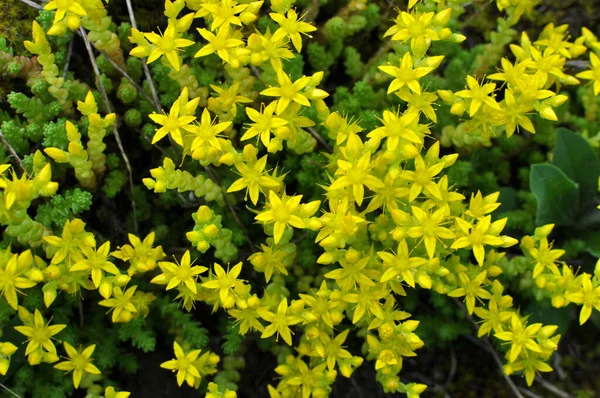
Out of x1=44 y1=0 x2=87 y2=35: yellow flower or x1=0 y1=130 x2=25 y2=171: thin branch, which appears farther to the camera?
x1=0 y1=130 x2=25 y2=171: thin branch

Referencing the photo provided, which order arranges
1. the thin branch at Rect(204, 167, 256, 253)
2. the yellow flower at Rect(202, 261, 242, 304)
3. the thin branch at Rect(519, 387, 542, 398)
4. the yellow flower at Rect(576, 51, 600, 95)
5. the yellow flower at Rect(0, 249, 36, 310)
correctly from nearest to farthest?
the yellow flower at Rect(0, 249, 36, 310) < the yellow flower at Rect(202, 261, 242, 304) < the thin branch at Rect(204, 167, 256, 253) < the yellow flower at Rect(576, 51, 600, 95) < the thin branch at Rect(519, 387, 542, 398)

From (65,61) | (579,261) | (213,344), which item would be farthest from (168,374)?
(579,261)

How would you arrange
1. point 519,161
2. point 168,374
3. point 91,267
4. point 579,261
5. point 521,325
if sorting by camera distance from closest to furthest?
point 91,267 → point 521,325 → point 168,374 → point 579,261 → point 519,161

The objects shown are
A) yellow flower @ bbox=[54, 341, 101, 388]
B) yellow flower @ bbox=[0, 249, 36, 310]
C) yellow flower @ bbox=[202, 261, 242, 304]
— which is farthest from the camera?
yellow flower @ bbox=[54, 341, 101, 388]

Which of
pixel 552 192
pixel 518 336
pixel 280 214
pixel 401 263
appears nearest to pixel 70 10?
pixel 280 214

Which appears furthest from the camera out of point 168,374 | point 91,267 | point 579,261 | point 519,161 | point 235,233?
point 519,161

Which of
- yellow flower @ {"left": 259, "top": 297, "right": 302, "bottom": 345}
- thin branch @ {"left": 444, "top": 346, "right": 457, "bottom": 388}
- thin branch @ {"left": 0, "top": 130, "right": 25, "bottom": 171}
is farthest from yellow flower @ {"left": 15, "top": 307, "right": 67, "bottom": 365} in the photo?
thin branch @ {"left": 444, "top": 346, "right": 457, "bottom": 388}

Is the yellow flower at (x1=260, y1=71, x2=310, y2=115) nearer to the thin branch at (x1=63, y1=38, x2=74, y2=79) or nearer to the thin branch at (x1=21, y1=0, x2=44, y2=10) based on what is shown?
the thin branch at (x1=63, y1=38, x2=74, y2=79)

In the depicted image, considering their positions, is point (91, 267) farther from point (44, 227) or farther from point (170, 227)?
point (170, 227)

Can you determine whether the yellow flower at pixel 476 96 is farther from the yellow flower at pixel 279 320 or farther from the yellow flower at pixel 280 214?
the yellow flower at pixel 279 320
